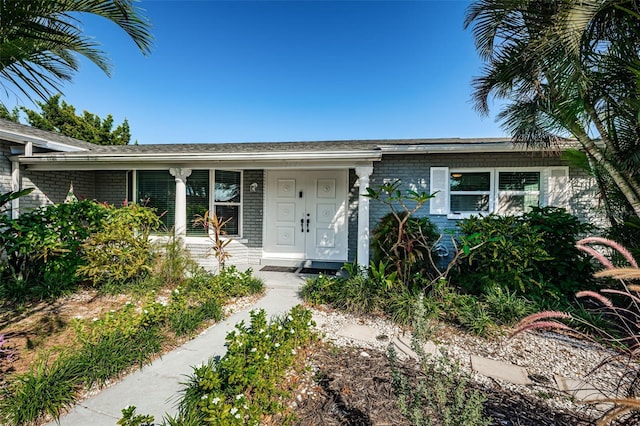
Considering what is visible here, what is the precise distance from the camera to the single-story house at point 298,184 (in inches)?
245

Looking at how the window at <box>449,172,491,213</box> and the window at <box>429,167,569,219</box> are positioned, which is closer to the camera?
the window at <box>429,167,569,219</box>

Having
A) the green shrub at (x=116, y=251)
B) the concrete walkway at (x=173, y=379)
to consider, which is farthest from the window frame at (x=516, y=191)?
the green shrub at (x=116, y=251)

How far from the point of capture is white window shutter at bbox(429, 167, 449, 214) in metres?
6.75

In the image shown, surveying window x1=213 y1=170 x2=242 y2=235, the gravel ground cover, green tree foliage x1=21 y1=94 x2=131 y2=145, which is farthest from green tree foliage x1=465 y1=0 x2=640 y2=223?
green tree foliage x1=21 y1=94 x2=131 y2=145

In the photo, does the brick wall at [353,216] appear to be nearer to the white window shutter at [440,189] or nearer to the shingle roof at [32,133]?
the white window shutter at [440,189]

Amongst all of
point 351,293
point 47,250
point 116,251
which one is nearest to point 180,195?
point 116,251

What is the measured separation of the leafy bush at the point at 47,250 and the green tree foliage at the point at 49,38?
2728 mm

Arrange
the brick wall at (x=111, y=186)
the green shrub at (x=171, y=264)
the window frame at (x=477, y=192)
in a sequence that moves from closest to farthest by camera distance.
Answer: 1. the green shrub at (x=171, y=264)
2. the window frame at (x=477, y=192)
3. the brick wall at (x=111, y=186)

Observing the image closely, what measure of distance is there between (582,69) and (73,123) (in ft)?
81.4

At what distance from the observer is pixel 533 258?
423 centimetres

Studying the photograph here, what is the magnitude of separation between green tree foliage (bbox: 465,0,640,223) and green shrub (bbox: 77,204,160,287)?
23.0ft

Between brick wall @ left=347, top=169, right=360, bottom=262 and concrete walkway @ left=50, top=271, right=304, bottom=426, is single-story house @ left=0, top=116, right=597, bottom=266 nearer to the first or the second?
brick wall @ left=347, top=169, right=360, bottom=262

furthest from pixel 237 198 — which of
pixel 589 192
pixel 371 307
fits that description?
pixel 589 192

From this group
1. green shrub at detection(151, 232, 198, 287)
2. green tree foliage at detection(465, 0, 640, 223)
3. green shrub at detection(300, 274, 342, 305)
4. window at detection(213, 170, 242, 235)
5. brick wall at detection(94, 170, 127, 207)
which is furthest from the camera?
brick wall at detection(94, 170, 127, 207)
